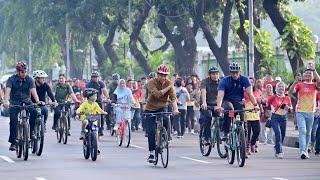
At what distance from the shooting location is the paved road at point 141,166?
17719mm

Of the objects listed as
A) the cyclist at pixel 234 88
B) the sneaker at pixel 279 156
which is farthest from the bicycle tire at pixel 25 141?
the sneaker at pixel 279 156

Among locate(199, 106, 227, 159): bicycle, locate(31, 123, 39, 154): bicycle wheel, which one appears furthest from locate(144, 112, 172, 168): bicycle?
locate(31, 123, 39, 154): bicycle wheel

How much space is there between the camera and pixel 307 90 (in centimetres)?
2192

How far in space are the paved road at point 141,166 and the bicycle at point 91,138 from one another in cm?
19

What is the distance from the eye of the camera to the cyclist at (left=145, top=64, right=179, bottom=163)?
1966 cm

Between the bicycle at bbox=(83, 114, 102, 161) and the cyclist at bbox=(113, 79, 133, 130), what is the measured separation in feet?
16.4

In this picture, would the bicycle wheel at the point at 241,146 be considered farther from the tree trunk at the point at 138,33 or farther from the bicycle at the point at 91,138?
the tree trunk at the point at 138,33

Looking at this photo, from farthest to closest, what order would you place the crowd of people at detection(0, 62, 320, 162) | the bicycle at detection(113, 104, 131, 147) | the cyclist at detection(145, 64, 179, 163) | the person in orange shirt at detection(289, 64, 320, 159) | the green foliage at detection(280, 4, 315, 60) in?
the green foliage at detection(280, 4, 315, 60) < the bicycle at detection(113, 104, 131, 147) < the person in orange shirt at detection(289, 64, 320, 159) < the crowd of people at detection(0, 62, 320, 162) < the cyclist at detection(145, 64, 179, 163)

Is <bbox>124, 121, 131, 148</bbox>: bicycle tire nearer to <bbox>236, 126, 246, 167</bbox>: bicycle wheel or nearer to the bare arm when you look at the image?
the bare arm

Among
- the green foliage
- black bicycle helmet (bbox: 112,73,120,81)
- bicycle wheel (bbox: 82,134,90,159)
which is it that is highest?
the green foliage

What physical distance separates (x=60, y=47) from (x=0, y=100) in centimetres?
5382

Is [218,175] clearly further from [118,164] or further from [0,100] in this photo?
[0,100]

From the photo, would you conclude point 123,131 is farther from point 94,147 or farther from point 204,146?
point 94,147

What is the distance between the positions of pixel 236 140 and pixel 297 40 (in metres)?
18.9
